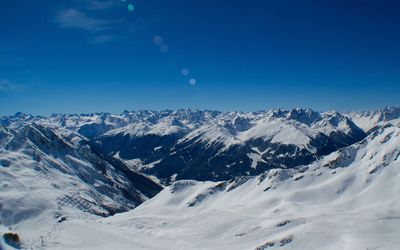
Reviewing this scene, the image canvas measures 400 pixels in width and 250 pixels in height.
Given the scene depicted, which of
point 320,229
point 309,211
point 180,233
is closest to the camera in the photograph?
point 320,229

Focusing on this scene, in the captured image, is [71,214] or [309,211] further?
[71,214]

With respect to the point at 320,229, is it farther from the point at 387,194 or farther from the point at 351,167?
the point at 351,167

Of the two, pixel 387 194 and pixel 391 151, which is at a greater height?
pixel 391 151

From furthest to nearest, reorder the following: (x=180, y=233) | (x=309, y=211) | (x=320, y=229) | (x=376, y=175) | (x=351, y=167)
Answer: (x=351, y=167) < (x=376, y=175) < (x=309, y=211) < (x=180, y=233) < (x=320, y=229)

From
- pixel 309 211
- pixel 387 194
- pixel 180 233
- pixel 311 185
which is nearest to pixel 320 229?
pixel 180 233

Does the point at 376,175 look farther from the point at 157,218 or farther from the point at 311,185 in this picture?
the point at 157,218

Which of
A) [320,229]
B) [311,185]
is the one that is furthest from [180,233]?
[311,185]
